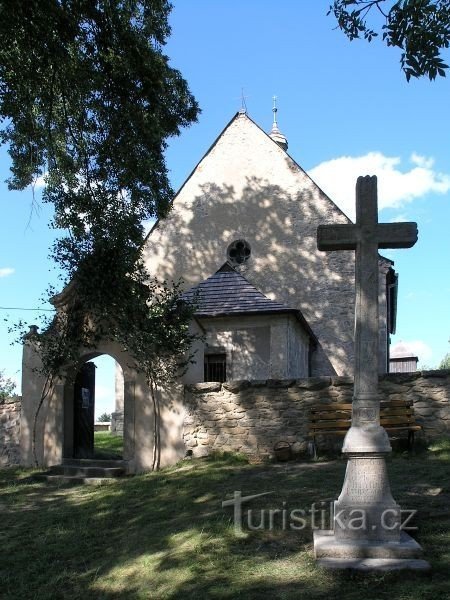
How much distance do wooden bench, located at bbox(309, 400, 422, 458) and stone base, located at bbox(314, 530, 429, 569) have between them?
5266 millimetres

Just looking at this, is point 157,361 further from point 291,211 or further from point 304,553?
point 291,211

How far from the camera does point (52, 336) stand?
12.9 m

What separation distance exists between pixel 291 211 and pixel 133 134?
1085cm

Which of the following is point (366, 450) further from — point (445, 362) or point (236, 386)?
point (445, 362)

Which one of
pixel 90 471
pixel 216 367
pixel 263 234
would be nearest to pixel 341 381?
pixel 90 471

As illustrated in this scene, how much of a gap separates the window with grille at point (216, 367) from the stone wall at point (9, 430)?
575 centimetres

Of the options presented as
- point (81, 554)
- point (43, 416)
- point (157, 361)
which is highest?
point (157, 361)

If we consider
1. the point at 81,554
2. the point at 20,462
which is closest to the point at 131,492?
the point at 81,554

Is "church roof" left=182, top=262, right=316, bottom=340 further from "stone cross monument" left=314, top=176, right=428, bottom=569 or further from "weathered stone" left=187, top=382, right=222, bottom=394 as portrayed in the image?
"stone cross monument" left=314, top=176, right=428, bottom=569

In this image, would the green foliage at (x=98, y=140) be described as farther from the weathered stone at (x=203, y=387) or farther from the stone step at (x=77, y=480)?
the stone step at (x=77, y=480)

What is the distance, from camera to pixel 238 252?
2041cm

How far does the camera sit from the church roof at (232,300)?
1581 centimetres

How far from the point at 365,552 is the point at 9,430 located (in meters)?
10.5

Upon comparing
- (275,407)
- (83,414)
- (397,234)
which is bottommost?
(83,414)
